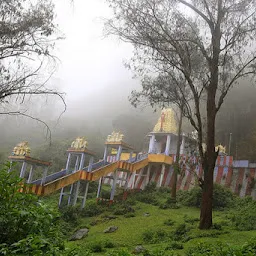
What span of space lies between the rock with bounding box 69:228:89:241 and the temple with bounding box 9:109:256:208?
140 inches

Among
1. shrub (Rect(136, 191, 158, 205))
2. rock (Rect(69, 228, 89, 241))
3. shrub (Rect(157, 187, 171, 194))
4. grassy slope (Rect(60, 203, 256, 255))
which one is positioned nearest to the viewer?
grassy slope (Rect(60, 203, 256, 255))

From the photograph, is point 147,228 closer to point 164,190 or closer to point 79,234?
point 79,234

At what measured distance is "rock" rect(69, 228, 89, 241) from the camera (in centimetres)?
1231

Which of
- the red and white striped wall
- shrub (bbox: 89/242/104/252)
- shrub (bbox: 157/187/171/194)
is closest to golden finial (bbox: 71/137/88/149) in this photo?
the red and white striped wall

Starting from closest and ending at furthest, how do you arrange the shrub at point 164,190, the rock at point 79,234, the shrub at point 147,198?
the rock at point 79,234 → the shrub at point 147,198 → the shrub at point 164,190

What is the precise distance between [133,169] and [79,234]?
8278 mm

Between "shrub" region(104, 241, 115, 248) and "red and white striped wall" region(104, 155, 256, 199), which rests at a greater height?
"red and white striped wall" region(104, 155, 256, 199)

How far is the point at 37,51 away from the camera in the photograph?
736 cm

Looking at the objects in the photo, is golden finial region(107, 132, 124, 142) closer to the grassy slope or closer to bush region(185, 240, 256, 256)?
the grassy slope

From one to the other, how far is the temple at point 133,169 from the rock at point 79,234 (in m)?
3.55

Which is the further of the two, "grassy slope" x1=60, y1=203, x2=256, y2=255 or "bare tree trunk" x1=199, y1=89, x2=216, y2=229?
"bare tree trunk" x1=199, y1=89, x2=216, y2=229

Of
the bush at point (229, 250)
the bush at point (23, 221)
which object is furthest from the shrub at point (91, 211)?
the bush at point (23, 221)

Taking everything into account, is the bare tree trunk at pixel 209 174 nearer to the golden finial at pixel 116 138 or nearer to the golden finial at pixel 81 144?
the golden finial at pixel 116 138

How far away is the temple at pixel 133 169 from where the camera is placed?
16953 mm
